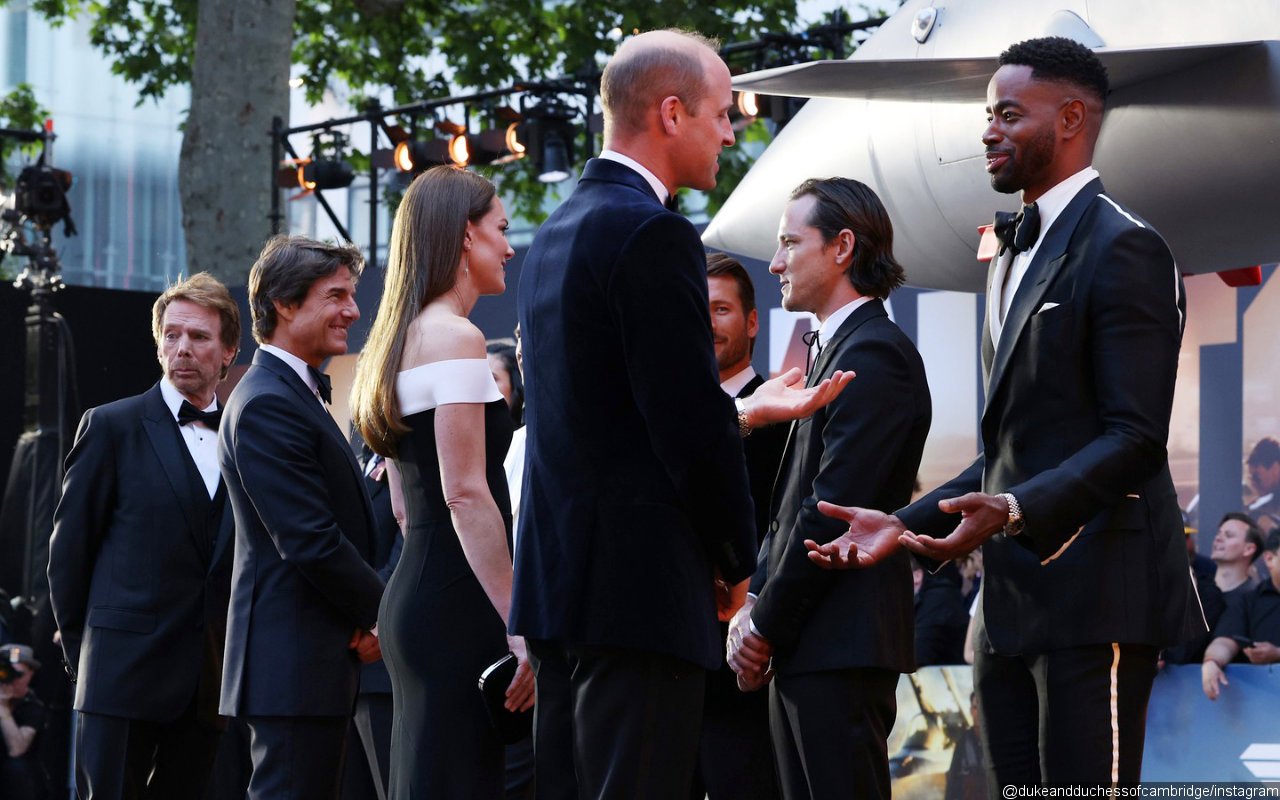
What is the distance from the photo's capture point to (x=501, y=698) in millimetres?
3051

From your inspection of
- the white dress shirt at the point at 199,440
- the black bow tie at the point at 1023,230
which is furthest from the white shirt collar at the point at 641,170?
the white dress shirt at the point at 199,440

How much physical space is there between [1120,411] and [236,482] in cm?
209

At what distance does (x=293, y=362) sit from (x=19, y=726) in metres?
4.78

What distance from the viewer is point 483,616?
313 cm

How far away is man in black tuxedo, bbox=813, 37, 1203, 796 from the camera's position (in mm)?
2646

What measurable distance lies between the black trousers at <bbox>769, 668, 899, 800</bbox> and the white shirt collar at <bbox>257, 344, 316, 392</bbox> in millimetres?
1386

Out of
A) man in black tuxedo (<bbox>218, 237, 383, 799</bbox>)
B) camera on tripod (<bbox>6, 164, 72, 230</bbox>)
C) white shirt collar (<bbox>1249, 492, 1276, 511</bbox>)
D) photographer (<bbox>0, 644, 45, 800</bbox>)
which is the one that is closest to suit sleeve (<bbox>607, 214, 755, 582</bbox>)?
man in black tuxedo (<bbox>218, 237, 383, 799</bbox>)

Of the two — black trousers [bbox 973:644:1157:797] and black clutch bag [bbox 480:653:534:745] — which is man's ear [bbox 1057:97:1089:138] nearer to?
black trousers [bbox 973:644:1157:797]

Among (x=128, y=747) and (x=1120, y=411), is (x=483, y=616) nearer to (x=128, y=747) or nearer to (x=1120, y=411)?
(x=1120, y=411)

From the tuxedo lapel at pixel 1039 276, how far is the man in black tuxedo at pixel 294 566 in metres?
1.61

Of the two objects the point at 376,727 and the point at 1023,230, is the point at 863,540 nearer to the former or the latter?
the point at 1023,230

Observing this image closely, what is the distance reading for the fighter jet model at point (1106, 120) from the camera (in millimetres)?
3859

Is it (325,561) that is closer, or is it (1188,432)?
(325,561)

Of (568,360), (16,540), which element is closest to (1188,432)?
(568,360)
